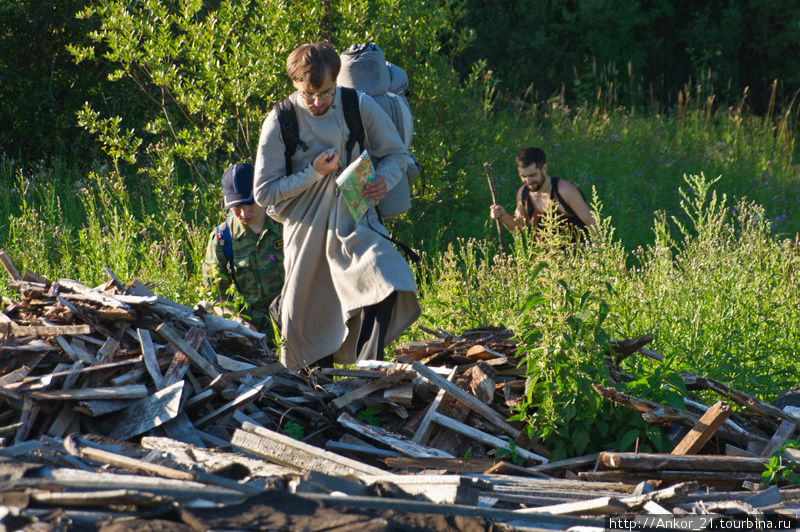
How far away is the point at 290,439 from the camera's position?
3543 mm

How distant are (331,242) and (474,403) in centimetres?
149

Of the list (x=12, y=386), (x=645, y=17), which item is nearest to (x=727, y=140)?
(x=645, y=17)

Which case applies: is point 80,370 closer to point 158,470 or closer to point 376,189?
point 158,470

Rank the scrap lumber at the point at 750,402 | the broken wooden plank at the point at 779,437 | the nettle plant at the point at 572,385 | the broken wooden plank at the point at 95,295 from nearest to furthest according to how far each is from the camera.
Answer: the nettle plant at the point at 572,385 → the broken wooden plank at the point at 779,437 → the scrap lumber at the point at 750,402 → the broken wooden plank at the point at 95,295

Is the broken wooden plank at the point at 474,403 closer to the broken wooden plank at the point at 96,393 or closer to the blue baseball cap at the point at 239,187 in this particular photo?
the broken wooden plank at the point at 96,393

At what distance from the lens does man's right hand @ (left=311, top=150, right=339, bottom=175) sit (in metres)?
4.82

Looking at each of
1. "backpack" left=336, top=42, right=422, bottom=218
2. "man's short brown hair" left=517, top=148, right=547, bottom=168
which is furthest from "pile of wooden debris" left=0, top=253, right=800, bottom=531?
"man's short brown hair" left=517, top=148, right=547, bottom=168

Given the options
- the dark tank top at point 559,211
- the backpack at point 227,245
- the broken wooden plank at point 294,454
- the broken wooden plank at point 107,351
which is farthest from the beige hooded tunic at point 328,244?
the dark tank top at point 559,211

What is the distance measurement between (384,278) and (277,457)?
1604 mm

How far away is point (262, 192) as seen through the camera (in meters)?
4.93

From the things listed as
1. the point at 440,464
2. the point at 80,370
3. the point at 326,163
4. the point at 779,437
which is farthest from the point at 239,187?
the point at 779,437

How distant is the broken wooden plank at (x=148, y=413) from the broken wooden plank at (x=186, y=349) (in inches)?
10.0

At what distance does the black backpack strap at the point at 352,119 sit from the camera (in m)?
4.93

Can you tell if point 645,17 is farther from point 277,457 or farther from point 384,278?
point 277,457
